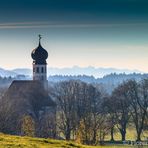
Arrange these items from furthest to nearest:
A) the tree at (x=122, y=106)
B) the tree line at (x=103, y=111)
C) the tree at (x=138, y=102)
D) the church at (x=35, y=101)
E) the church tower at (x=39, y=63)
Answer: the church tower at (x=39, y=63) → the tree at (x=122, y=106) → the tree at (x=138, y=102) → the tree line at (x=103, y=111) → the church at (x=35, y=101)

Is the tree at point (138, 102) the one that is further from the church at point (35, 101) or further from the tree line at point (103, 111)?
the church at point (35, 101)

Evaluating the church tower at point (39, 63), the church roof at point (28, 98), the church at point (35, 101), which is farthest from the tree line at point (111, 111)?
the church tower at point (39, 63)

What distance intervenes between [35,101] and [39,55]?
43.9ft

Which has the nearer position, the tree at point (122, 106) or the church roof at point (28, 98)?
the tree at point (122, 106)

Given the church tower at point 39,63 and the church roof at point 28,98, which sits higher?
the church tower at point 39,63

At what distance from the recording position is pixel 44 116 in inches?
3223

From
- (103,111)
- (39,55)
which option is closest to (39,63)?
(39,55)

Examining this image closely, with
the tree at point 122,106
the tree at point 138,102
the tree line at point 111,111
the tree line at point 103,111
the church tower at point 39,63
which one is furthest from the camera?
the church tower at point 39,63

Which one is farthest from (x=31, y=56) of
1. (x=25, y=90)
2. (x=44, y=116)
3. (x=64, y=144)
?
(x=64, y=144)

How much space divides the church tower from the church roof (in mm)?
5966

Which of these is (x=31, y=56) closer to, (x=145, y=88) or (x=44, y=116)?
(x=44, y=116)

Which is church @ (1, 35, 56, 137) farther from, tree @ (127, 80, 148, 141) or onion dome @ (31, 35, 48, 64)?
tree @ (127, 80, 148, 141)

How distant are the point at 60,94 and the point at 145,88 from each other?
17667 mm

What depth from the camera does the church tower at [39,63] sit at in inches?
3755
